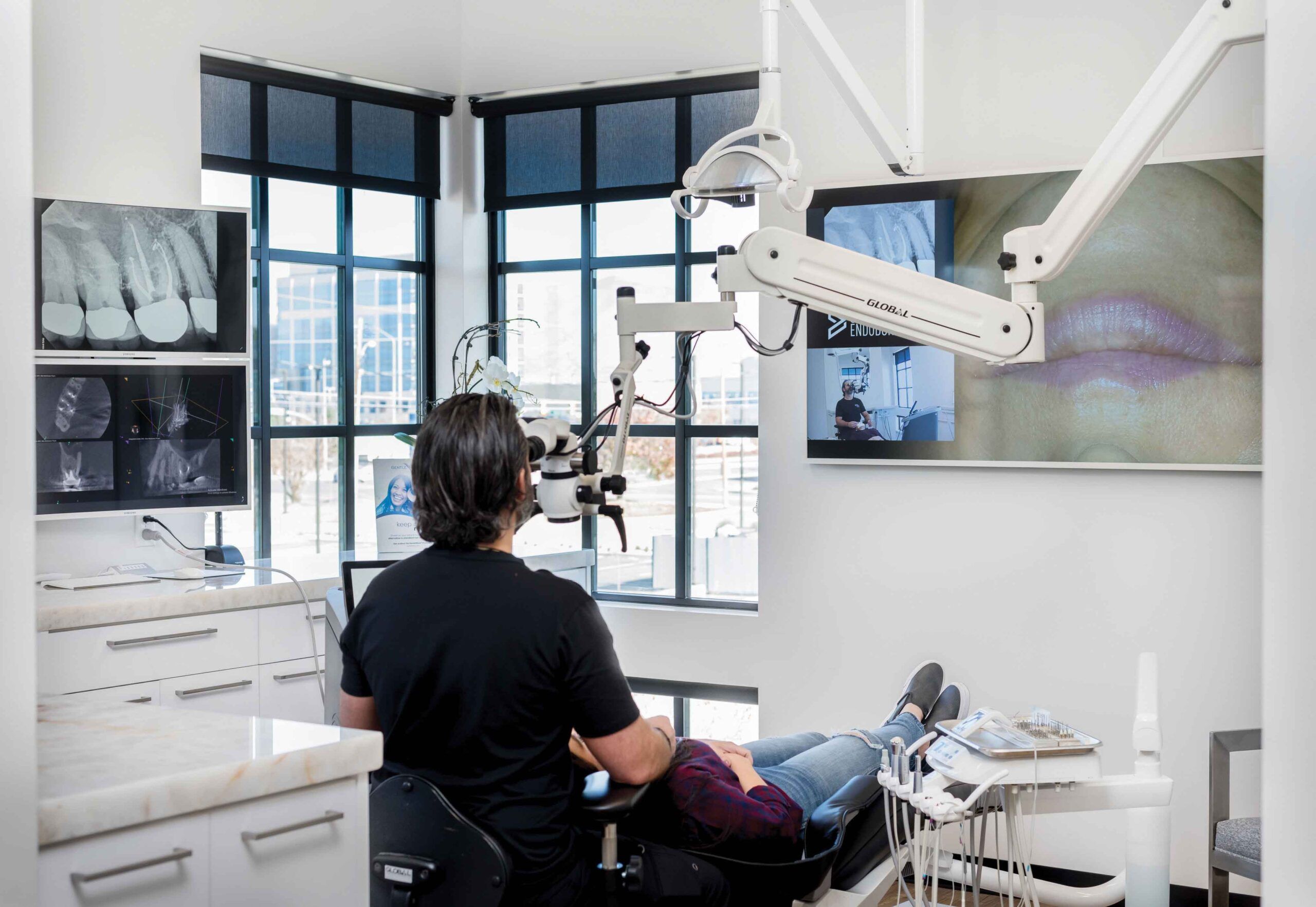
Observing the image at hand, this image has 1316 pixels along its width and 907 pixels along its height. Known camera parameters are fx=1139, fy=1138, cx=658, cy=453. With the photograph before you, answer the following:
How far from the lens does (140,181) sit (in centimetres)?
343

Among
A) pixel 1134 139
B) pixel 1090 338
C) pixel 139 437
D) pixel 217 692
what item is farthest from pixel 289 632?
pixel 1134 139

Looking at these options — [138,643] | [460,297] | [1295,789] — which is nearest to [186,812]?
[1295,789]

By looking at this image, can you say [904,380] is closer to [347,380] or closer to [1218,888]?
[1218,888]

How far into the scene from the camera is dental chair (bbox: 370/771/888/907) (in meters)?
1.62

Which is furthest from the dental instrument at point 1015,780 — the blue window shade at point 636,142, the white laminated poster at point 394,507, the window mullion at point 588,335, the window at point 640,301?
the blue window shade at point 636,142

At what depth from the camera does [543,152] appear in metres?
4.12

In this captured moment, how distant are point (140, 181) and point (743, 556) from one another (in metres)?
2.25

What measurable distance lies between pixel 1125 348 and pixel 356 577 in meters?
2.11

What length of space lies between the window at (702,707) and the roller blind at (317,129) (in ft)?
6.53

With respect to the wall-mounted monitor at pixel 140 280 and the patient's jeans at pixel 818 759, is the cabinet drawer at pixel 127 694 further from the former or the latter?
the patient's jeans at pixel 818 759

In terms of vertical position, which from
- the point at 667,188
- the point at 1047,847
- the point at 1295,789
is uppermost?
the point at 667,188

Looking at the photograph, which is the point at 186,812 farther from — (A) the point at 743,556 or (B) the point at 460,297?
(B) the point at 460,297

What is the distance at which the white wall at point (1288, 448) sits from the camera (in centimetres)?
58

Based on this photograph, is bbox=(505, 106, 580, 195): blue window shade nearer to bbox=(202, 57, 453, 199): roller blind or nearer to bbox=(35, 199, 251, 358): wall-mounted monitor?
bbox=(202, 57, 453, 199): roller blind
